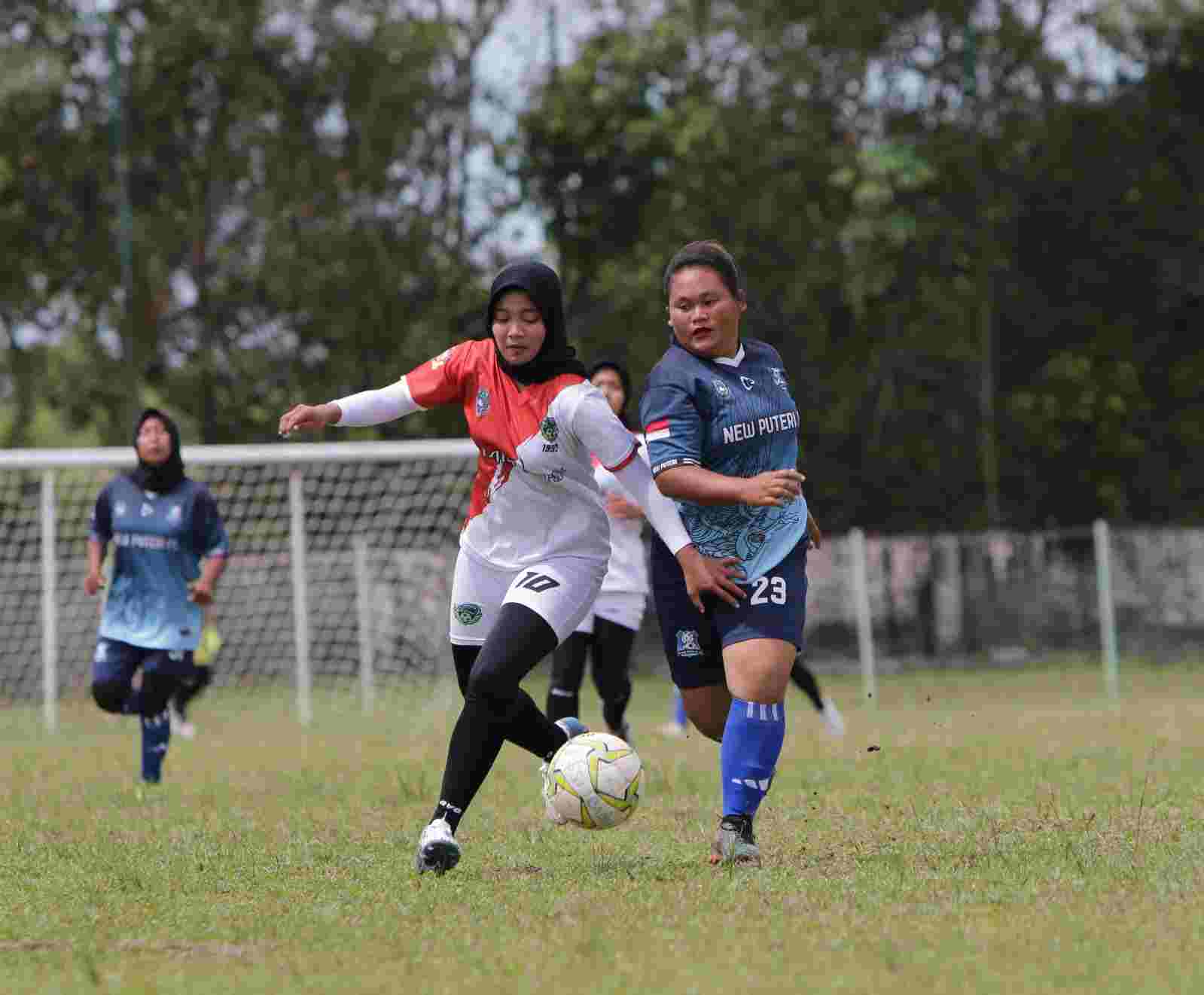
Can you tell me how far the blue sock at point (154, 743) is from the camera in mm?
11180

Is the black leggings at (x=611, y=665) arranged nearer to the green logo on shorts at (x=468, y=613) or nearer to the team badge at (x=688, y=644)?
the green logo on shorts at (x=468, y=613)

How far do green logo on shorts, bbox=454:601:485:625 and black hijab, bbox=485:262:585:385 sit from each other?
0.86 metres

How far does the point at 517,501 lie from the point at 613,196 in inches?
959

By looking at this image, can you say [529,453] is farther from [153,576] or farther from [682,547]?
[153,576]

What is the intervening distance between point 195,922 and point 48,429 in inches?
1215

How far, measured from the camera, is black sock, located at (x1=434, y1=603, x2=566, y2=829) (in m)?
6.54

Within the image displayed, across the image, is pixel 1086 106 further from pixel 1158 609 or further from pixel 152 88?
pixel 152 88

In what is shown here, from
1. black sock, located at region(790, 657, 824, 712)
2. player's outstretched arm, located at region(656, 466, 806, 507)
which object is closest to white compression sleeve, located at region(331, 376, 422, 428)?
player's outstretched arm, located at region(656, 466, 806, 507)

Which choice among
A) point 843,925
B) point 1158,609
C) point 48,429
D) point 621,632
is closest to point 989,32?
point 1158,609

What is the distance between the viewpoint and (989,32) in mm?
29391

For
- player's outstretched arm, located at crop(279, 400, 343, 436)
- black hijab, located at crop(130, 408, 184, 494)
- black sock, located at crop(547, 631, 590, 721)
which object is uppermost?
black hijab, located at crop(130, 408, 184, 494)

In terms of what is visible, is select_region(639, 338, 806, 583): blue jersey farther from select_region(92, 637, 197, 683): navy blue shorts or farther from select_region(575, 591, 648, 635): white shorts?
select_region(92, 637, 197, 683): navy blue shorts

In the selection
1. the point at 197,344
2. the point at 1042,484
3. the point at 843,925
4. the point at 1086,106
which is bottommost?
the point at 843,925

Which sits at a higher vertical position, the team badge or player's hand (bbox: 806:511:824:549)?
player's hand (bbox: 806:511:824:549)
